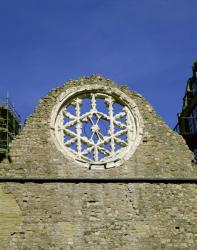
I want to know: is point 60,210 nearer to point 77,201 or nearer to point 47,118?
point 77,201

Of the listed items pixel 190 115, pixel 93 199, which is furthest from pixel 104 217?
pixel 190 115

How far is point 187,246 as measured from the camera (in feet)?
39.7

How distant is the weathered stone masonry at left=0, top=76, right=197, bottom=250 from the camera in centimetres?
1193

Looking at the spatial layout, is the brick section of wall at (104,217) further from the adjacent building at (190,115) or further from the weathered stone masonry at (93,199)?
the adjacent building at (190,115)

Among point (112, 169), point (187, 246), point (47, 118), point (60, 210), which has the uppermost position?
point (47, 118)

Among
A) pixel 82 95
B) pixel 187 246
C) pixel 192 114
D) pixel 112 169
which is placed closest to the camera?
pixel 187 246

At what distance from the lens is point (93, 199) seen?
12.4m

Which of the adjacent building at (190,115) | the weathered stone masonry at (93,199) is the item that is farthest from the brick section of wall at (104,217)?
the adjacent building at (190,115)

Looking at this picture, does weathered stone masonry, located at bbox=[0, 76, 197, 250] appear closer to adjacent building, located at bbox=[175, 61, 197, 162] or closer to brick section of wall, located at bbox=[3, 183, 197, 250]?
brick section of wall, located at bbox=[3, 183, 197, 250]

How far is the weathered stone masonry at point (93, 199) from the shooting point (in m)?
11.9

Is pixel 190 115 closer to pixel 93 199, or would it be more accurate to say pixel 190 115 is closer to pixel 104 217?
pixel 93 199

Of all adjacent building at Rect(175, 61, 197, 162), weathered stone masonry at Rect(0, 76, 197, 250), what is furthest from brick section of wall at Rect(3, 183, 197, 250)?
adjacent building at Rect(175, 61, 197, 162)

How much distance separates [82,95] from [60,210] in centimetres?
294

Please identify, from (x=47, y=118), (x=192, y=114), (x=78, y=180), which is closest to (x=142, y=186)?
(x=78, y=180)
